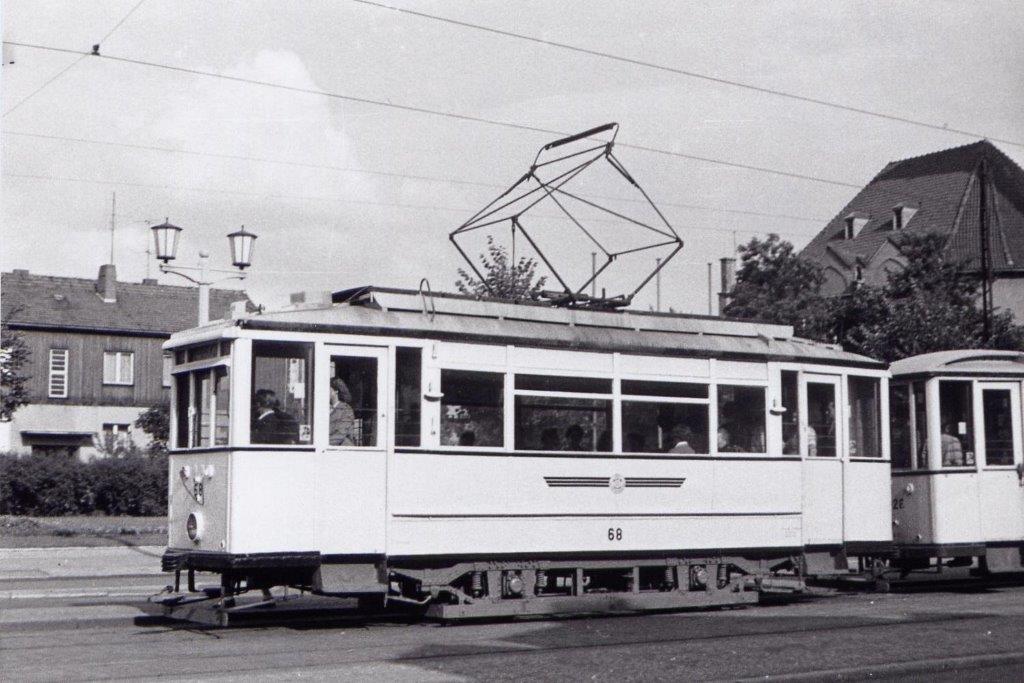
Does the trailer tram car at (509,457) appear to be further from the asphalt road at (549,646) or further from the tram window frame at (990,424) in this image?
the tram window frame at (990,424)

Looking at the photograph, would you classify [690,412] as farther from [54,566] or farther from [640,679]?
[54,566]

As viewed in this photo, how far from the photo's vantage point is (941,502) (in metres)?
16.3

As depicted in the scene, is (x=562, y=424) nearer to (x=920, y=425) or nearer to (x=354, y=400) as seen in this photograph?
(x=354, y=400)

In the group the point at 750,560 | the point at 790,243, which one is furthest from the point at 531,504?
the point at 790,243

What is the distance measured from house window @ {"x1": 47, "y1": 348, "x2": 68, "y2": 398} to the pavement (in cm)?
A: 4047

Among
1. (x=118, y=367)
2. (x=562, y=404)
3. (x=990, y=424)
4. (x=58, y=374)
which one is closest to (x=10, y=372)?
(x=562, y=404)

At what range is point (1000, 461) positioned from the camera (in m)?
16.7

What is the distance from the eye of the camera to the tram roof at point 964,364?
55.2ft

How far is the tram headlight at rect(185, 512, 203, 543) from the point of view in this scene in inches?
471

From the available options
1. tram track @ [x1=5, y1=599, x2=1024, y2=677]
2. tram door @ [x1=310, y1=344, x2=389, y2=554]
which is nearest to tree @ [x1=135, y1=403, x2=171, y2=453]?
tram door @ [x1=310, y1=344, x2=389, y2=554]

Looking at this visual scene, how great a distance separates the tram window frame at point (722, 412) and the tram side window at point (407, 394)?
354cm

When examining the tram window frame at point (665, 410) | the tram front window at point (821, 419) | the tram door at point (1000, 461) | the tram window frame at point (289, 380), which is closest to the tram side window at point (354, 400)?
the tram window frame at point (289, 380)

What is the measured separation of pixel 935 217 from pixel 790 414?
4724 cm

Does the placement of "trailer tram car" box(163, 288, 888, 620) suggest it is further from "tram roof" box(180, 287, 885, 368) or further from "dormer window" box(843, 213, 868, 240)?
"dormer window" box(843, 213, 868, 240)
